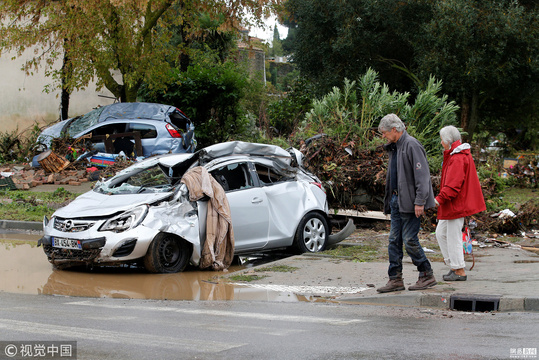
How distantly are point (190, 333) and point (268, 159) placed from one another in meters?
5.15

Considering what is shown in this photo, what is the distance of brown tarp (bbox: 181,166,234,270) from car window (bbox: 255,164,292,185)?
120 cm

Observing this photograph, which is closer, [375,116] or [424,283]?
[424,283]

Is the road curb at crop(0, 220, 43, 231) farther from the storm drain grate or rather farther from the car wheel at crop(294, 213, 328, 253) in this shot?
the storm drain grate

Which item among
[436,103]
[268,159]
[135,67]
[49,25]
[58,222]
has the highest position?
[49,25]

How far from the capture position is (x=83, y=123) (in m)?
20.4

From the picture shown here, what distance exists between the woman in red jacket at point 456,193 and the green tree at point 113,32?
1378 cm

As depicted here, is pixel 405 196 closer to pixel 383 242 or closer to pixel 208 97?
pixel 383 242

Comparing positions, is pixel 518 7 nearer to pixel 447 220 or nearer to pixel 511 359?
pixel 447 220

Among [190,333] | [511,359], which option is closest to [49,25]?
[190,333]

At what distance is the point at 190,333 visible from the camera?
17.1ft

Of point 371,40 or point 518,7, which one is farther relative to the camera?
point 371,40

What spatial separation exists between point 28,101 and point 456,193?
24.4 metres

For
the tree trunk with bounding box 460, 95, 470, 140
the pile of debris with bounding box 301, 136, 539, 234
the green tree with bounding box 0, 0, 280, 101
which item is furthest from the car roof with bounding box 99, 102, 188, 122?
the tree trunk with bounding box 460, 95, 470, 140

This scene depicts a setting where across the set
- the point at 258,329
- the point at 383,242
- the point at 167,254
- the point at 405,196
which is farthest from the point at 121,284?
the point at 383,242
